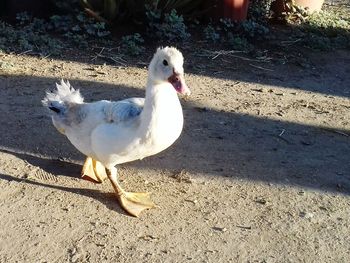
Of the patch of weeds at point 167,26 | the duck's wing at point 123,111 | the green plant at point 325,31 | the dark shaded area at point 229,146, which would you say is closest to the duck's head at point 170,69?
the duck's wing at point 123,111

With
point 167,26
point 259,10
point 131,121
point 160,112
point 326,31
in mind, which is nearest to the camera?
point 160,112

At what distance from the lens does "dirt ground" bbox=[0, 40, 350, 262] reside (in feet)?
11.1

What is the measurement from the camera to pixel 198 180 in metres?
4.06

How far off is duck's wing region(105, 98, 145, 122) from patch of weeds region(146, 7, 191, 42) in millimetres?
3118

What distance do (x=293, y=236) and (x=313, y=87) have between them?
2.69 meters

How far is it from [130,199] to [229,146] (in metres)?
1.11

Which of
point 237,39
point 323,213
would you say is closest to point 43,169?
point 323,213

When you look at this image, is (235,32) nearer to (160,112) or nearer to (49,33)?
(49,33)

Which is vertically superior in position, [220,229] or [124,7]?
[124,7]

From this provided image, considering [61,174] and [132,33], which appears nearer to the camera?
[61,174]

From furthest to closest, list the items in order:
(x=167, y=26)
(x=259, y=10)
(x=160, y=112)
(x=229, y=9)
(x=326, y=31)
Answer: (x=259, y=10)
(x=326, y=31)
(x=229, y=9)
(x=167, y=26)
(x=160, y=112)

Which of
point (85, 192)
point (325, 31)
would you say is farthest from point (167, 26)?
point (85, 192)

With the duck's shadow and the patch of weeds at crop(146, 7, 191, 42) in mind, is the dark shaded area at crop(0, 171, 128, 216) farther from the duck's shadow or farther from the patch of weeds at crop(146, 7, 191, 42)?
the patch of weeds at crop(146, 7, 191, 42)

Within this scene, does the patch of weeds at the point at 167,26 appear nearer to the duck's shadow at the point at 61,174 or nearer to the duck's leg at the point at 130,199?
the duck's shadow at the point at 61,174
